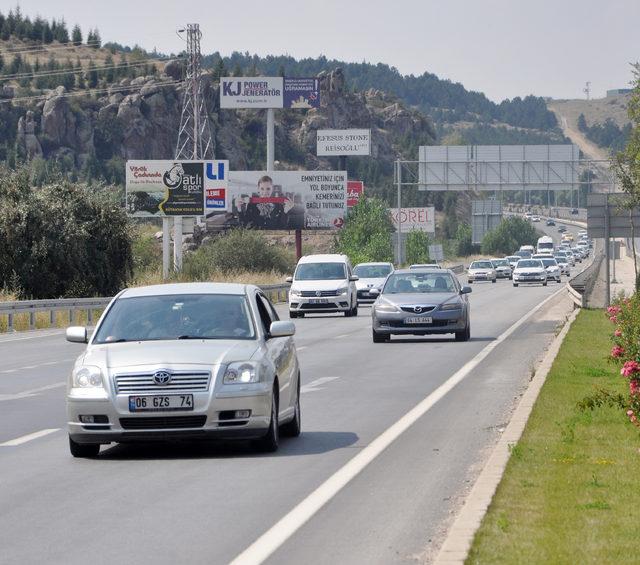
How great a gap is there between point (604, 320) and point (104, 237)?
2514cm

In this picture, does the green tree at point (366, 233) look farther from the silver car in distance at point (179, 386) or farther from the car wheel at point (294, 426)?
the silver car in distance at point (179, 386)

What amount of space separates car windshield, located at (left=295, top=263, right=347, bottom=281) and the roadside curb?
31.3 metres

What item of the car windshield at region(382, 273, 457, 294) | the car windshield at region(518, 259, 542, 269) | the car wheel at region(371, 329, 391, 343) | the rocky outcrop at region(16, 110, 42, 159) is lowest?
the car windshield at region(518, 259, 542, 269)

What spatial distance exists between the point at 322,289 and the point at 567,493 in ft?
124

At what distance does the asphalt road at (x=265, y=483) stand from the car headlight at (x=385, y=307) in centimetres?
935

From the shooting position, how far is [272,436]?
1378 cm

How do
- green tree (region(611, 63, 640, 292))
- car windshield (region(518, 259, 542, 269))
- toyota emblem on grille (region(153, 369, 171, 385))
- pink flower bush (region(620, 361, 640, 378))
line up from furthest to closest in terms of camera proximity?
1. car windshield (region(518, 259, 542, 269))
2. green tree (region(611, 63, 640, 292))
3. pink flower bush (region(620, 361, 640, 378))
4. toyota emblem on grille (region(153, 369, 171, 385))

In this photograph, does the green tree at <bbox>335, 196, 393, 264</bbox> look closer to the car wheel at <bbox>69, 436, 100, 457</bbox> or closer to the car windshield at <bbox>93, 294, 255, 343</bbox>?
the car windshield at <bbox>93, 294, 255, 343</bbox>

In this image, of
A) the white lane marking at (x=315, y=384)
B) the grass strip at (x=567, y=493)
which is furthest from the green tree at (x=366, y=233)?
the grass strip at (x=567, y=493)


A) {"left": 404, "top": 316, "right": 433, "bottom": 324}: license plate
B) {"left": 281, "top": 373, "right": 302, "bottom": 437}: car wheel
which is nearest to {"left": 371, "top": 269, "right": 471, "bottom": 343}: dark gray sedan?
{"left": 404, "top": 316, "right": 433, "bottom": 324}: license plate

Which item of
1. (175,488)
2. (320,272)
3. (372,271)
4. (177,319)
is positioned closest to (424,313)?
(320,272)

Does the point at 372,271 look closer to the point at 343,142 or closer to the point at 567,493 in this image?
the point at 567,493

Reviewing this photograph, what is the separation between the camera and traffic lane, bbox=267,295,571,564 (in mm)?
8969

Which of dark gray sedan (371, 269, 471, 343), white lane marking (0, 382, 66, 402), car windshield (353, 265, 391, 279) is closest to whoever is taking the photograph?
white lane marking (0, 382, 66, 402)
